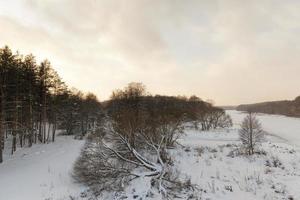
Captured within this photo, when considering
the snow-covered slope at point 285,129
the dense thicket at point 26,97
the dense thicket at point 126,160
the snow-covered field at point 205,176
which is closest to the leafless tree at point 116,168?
the dense thicket at point 126,160

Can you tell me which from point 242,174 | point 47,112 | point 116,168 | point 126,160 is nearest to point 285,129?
point 47,112

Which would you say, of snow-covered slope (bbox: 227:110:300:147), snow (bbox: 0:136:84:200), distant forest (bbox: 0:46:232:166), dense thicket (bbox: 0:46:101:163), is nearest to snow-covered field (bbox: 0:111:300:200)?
snow (bbox: 0:136:84:200)

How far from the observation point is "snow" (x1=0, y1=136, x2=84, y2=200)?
52.2ft

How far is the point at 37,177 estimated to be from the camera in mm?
19578

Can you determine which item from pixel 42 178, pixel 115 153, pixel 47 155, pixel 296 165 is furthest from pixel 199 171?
pixel 47 155

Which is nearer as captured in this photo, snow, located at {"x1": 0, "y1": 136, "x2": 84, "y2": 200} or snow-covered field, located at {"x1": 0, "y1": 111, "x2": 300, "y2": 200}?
snow-covered field, located at {"x1": 0, "y1": 111, "x2": 300, "y2": 200}

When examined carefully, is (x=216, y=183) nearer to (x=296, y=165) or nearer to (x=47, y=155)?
(x=296, y=165)

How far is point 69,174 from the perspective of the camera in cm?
1942

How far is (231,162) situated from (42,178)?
44.0 ft

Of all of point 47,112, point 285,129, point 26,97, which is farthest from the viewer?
point 285,129

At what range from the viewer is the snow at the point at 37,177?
627 inches

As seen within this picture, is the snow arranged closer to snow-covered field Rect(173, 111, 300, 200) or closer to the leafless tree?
the leafless tree

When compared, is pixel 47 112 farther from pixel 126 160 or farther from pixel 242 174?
pixel 242 174

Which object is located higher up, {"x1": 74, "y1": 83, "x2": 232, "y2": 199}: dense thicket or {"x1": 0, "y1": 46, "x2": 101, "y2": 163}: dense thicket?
{"x1": 0, "y1": 46, "x2": 101, "y2": 163}: dense thicket
